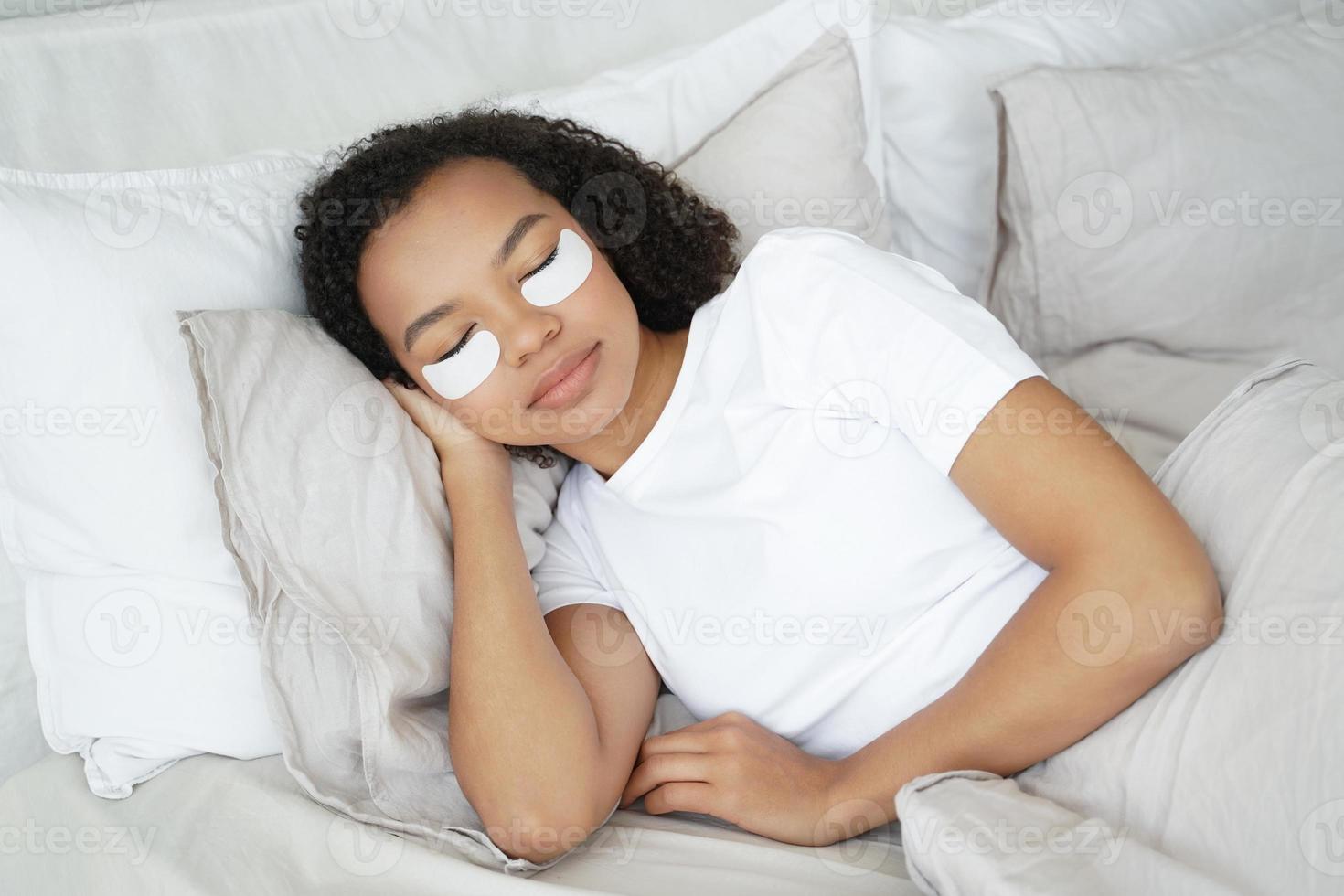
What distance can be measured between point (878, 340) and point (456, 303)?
1.38 feet

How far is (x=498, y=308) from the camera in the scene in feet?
3.54

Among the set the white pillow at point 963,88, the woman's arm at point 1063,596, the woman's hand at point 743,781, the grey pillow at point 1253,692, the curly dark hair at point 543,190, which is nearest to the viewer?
the grey pillow at point 1253,692

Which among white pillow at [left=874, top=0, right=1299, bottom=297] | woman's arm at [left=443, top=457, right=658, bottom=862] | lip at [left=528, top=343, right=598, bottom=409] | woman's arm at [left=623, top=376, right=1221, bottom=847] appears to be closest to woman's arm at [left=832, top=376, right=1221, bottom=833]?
woman's arm at [left=623, top=376, right=1221, bottom=847]

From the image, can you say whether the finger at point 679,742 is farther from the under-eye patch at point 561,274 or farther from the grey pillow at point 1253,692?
the under-eye patch at point 561,274

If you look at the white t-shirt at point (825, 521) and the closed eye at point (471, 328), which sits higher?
the closed eye at point (471, 328)

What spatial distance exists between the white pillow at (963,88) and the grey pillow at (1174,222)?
94mm

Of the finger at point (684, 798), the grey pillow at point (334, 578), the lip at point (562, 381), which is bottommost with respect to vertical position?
the finger at point (684, 798)

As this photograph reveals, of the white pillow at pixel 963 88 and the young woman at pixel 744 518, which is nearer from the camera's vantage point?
the young woman at pixel 744 518

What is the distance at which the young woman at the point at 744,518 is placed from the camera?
96 centimetres

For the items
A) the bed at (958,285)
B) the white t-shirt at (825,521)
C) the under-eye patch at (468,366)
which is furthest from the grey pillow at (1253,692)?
the under-eye patch at (468,366)

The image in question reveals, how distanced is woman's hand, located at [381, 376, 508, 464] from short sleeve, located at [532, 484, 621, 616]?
160 mm

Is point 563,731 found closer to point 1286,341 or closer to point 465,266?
point 465,266

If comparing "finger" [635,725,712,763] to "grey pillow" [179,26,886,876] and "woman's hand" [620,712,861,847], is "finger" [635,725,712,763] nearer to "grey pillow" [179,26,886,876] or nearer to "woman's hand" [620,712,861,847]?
"woman's hand" [620,712,861,847]

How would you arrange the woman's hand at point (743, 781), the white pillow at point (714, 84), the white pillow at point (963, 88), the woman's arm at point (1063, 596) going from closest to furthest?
the woman's arm at point (1063, 596) < the woman's hand at point (743, 781) < the white pillow at point (714, 84) < the white pillow at point (963, 88)
